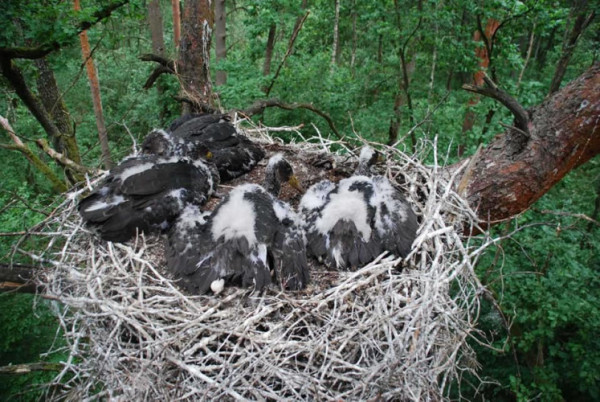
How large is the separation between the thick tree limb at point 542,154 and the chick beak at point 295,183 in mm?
1212

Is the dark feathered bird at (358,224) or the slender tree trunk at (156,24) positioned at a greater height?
the slender tree trunk at (156,24)

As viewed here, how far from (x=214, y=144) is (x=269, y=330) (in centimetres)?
177

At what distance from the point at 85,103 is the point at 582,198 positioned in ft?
35.2

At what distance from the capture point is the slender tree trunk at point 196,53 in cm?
396

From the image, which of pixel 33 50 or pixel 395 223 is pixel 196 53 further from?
pixel 395 223

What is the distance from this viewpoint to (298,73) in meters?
6.06

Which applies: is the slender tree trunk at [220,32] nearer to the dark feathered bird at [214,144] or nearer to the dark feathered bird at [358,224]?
the dark feathered bird at [214,144]

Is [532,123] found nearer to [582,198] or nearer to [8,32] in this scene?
[8,32]

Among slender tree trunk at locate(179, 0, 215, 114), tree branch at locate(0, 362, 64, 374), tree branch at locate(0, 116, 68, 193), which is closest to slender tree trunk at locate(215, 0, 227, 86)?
slender tree trunk at locate(179, 0, 215, 114)

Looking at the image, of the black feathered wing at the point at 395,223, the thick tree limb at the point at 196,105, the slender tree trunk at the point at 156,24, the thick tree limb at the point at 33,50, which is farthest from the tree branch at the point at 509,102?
the slender tree trunk at the point at 156,24

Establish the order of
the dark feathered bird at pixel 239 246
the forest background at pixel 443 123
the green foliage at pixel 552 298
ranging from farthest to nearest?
the green foliage at pixel 552 298 → the forest background at pixel 443 123 → the dark feathered bird at pixel 239 246

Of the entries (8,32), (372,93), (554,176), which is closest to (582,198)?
(372,93)

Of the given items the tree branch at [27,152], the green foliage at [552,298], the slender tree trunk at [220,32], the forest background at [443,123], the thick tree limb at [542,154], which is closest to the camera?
the thick tree limb at [542,154]

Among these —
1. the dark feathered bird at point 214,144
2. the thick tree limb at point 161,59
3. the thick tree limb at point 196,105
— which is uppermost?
the thick tree limb at point 161,59
